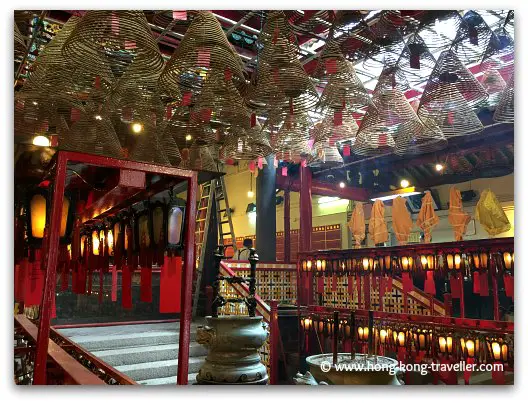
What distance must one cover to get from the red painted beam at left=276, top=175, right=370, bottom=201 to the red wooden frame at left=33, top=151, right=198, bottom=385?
7.23 meters

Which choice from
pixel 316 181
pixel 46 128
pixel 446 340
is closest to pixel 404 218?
pixel 316 181

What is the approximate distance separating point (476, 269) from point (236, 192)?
10536mm

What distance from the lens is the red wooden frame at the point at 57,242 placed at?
239 cm

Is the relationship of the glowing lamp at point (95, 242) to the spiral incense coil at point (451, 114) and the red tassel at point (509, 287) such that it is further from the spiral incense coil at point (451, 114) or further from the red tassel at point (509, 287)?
the red tassel at point (509, 287)

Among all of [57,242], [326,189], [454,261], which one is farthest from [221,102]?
[326,189]

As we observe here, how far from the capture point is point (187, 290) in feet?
9.37

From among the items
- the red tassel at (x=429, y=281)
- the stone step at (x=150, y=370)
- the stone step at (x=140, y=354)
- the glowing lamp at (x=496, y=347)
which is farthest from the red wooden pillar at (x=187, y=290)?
the red tassel at (x=429, y=281)

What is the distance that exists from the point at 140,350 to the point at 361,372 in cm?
343

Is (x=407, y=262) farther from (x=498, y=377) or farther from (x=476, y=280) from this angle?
(x=498, y=377)

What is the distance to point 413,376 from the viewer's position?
9.72 feet

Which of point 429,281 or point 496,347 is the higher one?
point 429,281

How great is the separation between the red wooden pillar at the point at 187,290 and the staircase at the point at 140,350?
188 centimetres
